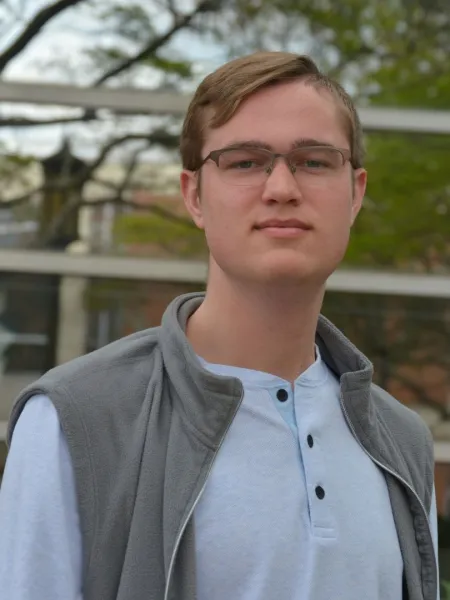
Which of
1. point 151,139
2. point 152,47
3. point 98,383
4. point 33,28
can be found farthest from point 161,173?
point 98,383

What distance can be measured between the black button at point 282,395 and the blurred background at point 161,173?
186 cm

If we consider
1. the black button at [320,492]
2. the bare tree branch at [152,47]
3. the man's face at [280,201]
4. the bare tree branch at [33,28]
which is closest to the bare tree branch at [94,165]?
the bare tree branch at [152,47]

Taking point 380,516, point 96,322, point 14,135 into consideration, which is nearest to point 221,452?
point 380,516

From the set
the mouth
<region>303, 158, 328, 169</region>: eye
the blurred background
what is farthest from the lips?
the blurred background

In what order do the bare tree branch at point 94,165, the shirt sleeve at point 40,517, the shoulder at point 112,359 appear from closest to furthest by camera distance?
the shirt sleeve at point 40,517, the shoulder at point 112,359, the bare tree branch at point 94,165

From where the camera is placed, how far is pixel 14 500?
1296 millimetres

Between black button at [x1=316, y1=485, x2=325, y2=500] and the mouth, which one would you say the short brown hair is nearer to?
the mouth

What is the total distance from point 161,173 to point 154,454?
2079mm

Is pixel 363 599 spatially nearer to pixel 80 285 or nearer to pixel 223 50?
pixel 80 285

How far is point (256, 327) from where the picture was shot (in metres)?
1.49

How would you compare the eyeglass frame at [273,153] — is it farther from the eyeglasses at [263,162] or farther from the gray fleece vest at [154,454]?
the gray fleece vest at [154,454]

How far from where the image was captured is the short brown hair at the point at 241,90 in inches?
58.1

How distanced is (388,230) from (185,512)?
2.26 meters

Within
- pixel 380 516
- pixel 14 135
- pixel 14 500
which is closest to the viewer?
pixel 14 500
